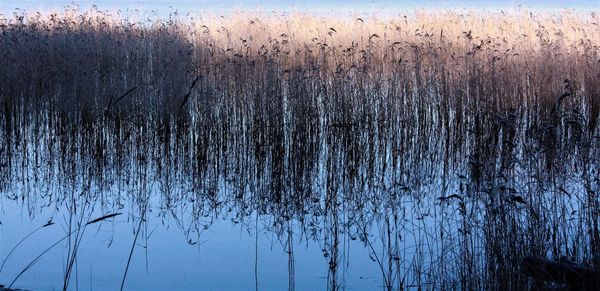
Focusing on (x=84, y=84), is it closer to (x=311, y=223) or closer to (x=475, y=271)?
(x=311, y=223)

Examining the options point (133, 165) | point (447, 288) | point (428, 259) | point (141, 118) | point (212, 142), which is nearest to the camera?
point (447, 288)

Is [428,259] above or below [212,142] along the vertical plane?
below

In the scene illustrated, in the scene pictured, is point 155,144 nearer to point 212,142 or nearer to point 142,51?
point 212,142

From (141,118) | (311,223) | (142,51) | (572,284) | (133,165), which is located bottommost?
(572,284)

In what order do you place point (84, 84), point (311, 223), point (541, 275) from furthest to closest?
1. point (84, 84)
2. point (311, 223)
3. point (541, 275)

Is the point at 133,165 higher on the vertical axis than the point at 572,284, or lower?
higher

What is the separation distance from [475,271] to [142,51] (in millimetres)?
5973

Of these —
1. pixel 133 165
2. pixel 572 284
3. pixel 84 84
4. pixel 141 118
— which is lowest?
pixel 572 284

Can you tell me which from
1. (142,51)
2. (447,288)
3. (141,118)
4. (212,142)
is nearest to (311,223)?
(447,288)

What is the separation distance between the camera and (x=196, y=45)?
27.3 feet

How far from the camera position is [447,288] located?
275 cm

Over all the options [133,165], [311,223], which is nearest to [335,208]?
[311,223]

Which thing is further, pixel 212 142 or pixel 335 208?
pixel 212 142

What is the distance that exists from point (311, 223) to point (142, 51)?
15.3 feet
